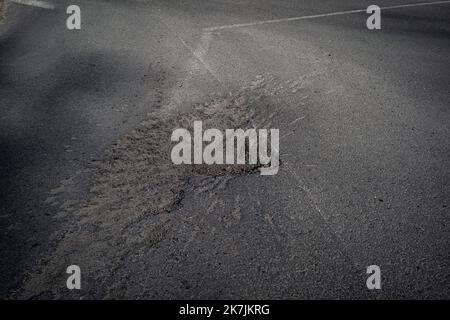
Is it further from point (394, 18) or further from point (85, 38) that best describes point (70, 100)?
point (394, 18)

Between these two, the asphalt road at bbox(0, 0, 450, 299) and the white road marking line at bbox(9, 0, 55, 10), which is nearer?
the asphalt road at bbox(0, 0, 450, 299)

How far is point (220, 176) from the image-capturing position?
4.24 metres

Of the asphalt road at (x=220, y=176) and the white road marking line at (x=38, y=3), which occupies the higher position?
the white road marking line at (x=38, y=3)

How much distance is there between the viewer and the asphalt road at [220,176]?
3.24m

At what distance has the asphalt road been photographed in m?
3.24

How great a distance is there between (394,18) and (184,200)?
27.3 ft

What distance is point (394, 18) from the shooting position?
9.03m

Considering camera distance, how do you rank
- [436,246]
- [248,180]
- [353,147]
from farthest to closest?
1. [353,147]
2. [248,180]
3. [436,246]

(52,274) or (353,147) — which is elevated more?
(353,147)

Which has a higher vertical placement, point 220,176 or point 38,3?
point 38,3

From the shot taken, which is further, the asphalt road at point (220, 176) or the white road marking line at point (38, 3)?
the white road marking line at point (38, 3)

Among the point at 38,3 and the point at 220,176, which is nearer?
the point at 220,176

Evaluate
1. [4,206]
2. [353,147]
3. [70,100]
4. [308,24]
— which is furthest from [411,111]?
[4,206]

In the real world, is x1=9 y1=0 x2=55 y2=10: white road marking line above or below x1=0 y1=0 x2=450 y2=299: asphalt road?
above
